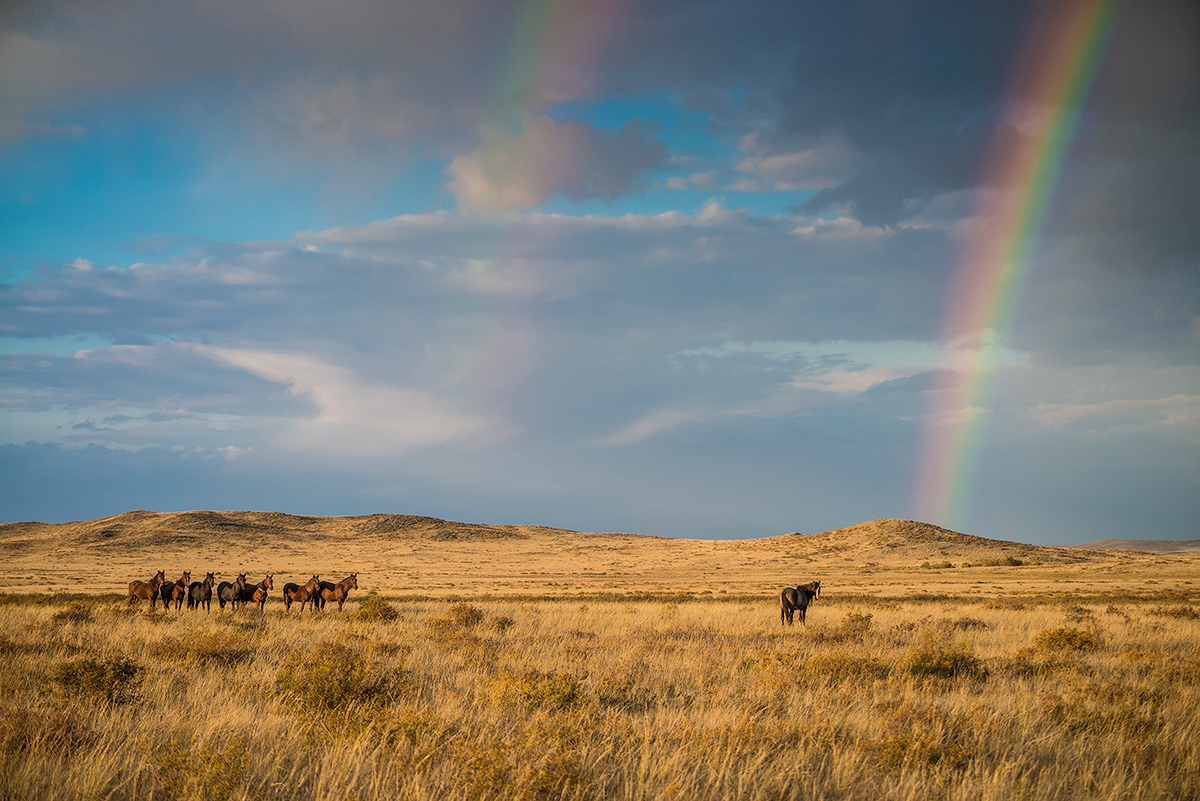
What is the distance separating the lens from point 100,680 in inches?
373

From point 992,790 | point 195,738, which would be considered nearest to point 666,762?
point 992,790

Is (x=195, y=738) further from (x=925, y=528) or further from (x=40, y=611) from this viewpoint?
(x=925, y=528)

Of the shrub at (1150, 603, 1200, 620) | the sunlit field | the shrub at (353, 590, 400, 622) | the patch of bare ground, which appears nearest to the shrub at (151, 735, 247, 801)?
the sunlit field

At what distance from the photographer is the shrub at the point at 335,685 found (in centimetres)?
895

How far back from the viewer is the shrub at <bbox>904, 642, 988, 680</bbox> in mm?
12688

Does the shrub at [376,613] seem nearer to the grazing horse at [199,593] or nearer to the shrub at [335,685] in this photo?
the grazing horse at [199,593]

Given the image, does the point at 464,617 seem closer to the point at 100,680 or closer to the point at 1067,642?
the point at 100,680

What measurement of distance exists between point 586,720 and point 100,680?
728 centimetres

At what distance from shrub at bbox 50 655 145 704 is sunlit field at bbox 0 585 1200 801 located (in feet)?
0.10

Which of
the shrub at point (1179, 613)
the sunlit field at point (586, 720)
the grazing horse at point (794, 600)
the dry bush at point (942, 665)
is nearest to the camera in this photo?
the sunlit field at point (586, 720)

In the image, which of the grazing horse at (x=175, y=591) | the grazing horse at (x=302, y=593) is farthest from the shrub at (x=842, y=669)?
the grazing horse at (x=175, y=591)

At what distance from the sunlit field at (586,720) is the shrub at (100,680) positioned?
0.03 m

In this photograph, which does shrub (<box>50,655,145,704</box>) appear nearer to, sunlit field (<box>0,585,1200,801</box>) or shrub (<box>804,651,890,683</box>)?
sunlit field (<box>0,585,1200,801</box>)

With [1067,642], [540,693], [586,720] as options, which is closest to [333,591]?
[540,693]
